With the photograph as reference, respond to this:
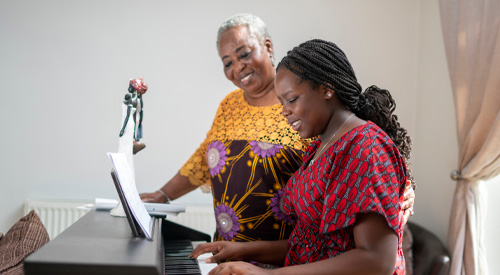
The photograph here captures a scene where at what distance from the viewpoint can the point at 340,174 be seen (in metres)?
A: 1.36

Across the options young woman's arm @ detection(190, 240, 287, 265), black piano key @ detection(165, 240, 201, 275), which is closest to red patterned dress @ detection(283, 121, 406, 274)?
young woman's arm @ detection(190, 240, 287, 265)

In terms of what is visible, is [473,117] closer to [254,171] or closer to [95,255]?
[254,171]

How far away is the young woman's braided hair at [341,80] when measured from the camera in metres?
1.51

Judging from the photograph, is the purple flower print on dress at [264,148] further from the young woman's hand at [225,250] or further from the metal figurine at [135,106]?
the metal figurine at [135,106]

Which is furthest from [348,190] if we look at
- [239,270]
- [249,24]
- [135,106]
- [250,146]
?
[249,24]

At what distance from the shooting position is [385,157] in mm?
1298

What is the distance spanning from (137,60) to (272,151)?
8.41ft

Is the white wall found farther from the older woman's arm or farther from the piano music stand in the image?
the piano music stand

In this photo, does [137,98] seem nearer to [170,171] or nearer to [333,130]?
[333,130]

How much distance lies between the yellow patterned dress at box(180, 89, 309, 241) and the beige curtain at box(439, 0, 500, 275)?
1723 millimetres

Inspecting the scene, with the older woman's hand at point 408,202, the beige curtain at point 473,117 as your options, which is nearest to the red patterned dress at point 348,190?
the older woman's hand at point 408,202

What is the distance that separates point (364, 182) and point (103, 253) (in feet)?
2.10

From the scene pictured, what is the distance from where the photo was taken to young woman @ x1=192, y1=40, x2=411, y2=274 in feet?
4.16

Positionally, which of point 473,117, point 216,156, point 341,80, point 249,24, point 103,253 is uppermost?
point 249,24
